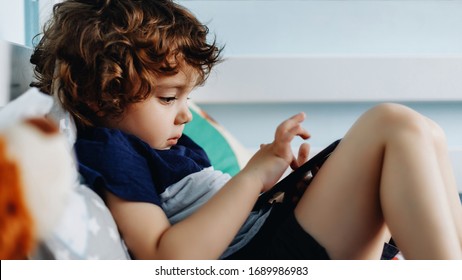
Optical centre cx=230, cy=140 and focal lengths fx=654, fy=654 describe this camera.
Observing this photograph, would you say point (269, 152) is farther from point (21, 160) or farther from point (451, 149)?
point (451, 149)

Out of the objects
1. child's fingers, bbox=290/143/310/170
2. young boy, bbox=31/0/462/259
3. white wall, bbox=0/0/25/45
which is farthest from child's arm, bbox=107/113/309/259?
white wall, bbox=0/0/25/45

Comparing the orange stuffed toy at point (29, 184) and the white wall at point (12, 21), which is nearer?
the orange stuffed toy at point (29, 184)

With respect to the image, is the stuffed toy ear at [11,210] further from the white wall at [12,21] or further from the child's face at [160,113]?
the white wall at [12,21]

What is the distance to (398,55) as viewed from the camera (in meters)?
1.76

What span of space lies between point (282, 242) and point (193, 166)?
0.69 ft

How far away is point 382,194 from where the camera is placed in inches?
32.0

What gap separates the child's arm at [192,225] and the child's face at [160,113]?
172 mm

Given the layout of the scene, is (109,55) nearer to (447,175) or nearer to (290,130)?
(290,130)

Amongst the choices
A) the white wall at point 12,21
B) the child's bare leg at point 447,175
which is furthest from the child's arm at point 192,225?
A: the white wall at point 12,21

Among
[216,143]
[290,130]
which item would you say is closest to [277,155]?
[290,130]

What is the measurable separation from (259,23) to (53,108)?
97 cm

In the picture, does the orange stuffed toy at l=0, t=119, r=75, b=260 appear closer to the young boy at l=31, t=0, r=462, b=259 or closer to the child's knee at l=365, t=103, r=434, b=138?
the young boy at l=31, t=0, r=462, b=259

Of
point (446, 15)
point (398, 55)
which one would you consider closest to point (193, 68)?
point (398, 55)

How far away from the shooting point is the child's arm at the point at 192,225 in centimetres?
80
